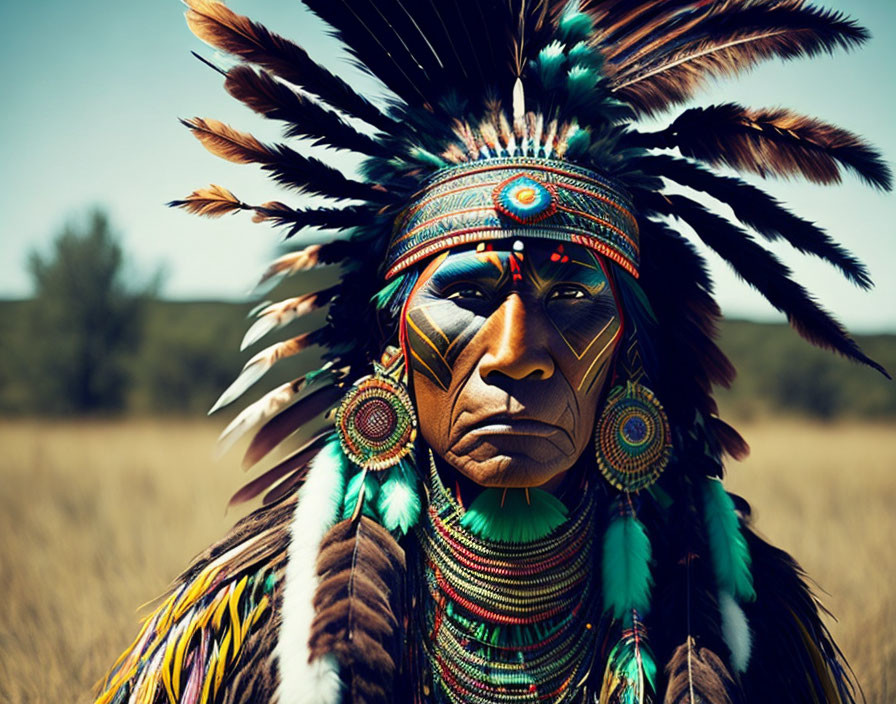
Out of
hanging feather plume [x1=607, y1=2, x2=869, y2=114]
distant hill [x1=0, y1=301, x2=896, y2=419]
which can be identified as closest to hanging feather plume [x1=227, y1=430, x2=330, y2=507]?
hanging feather plume [x1=607, y1=2, x2=869, y2=114]

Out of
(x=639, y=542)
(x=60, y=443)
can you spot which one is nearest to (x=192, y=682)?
(x=639, y=542)

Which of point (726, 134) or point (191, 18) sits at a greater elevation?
point (191, 18)

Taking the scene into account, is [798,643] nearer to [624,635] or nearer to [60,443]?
[624,635]

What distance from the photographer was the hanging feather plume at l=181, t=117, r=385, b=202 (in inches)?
114

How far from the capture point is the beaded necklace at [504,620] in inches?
104

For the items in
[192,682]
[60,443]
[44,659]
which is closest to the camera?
[192,682]

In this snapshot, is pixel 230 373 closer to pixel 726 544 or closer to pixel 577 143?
pixel 577 143

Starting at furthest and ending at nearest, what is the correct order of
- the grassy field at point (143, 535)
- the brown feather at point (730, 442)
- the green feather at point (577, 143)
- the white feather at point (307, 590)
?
1. the grassy field at point (143, 535)
2. the brown feather at point (730, 442)
3. the green feather at point (577, 143)
4. the white feather at point (307, 590)

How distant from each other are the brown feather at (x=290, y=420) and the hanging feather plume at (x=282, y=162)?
736mm

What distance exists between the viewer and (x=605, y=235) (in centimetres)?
275

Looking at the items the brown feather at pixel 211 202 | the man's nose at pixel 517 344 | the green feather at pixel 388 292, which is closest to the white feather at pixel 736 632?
the man's nose at pixel 517 344

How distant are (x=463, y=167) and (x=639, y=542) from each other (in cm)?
140

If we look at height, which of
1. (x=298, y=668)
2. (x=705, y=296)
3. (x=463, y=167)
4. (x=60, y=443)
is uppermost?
(x=463, y=167)

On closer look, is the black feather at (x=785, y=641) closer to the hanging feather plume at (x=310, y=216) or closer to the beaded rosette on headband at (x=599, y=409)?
the beaded rosette on headband at (x=599, y=409)
